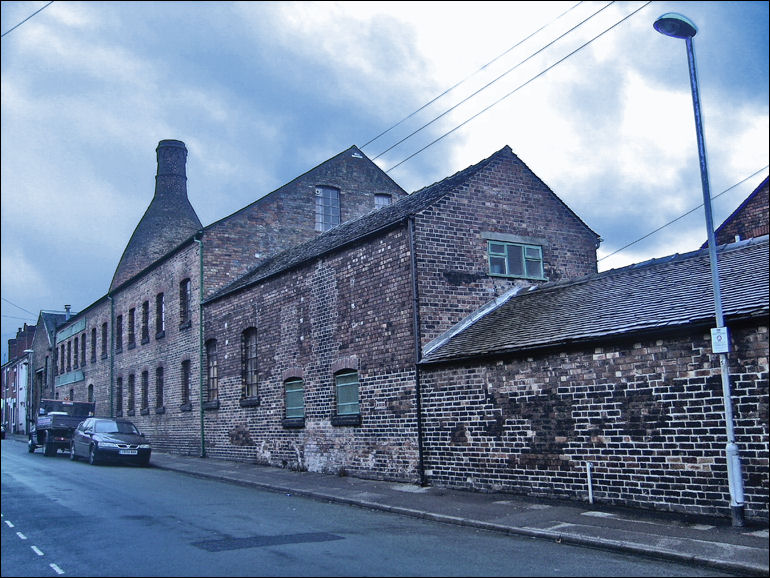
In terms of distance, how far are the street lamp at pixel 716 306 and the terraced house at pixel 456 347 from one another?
357 millimetres

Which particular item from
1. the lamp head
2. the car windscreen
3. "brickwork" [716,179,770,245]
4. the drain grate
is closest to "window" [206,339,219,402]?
the car windscreen

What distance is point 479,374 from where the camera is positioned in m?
13.6

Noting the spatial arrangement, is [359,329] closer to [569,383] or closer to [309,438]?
[309,438]

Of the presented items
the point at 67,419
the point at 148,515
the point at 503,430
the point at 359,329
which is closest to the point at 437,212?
the point at 359,329

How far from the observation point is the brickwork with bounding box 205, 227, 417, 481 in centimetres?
1565

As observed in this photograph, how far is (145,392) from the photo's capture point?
30797mm

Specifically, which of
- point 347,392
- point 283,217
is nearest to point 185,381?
point 283,217

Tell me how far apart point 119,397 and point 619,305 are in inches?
1119

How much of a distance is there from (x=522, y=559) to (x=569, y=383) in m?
4.51

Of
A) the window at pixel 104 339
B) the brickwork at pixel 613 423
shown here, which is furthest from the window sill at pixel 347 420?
the window at pixel 104 339

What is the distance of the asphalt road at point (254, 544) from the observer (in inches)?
286

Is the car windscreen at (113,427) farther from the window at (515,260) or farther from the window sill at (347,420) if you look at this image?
the window at (515,260)

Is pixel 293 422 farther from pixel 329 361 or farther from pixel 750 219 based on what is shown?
pixel 750 219

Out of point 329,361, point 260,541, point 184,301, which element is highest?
point 184,301
